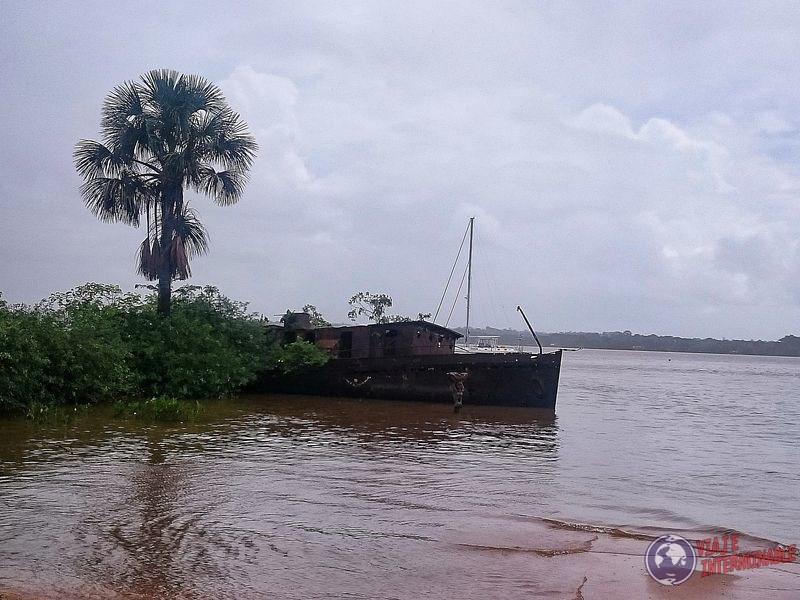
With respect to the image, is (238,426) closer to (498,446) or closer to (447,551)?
(498,446)

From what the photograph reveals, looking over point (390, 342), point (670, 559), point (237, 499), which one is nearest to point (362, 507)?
point (237, 499)

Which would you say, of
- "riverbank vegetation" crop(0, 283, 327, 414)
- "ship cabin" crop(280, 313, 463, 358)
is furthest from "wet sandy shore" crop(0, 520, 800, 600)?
"ship cabin" crop(280, 313, 463, 358)

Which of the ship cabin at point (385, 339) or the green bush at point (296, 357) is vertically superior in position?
the ship cabin at point (385, 339)

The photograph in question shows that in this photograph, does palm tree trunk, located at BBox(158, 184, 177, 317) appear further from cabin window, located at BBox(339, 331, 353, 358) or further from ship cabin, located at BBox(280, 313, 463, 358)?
cabin window, located at BBox(339, 331, 353, 358)

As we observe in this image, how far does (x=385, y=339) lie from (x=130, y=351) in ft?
31.4

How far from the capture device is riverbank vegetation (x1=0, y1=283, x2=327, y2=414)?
1850 cm

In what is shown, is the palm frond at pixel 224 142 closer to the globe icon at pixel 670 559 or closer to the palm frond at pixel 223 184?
the palm frond at pixel 223 184

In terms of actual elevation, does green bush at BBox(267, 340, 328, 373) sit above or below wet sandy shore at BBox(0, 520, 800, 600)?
above

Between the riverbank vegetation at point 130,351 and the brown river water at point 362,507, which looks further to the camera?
the riverbank vegetation at point 130,351

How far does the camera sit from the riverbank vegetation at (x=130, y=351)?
1850cm

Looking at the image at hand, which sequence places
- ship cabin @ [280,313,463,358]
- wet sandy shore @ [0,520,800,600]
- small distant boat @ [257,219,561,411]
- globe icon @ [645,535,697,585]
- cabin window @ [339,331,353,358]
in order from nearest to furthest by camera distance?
wet sandy shore @ [0,520,800,600], globe icon @ [645,535,697,585], small distant boat @ [257,219,561,411], ship cabin @ [280,313,463,358], cabin window @ [339,331,353,358]

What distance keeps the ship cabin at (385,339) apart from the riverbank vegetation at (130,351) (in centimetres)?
185

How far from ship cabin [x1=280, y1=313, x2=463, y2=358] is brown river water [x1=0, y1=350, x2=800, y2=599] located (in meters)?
8.50

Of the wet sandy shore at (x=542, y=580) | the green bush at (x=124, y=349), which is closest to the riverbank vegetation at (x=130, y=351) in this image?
the green bush at (x=124, y=349)
